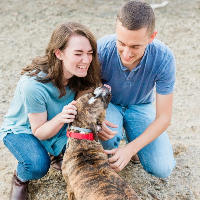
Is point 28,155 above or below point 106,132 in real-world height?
below

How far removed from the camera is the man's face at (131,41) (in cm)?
281

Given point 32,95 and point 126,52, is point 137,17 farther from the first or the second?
point 32,95

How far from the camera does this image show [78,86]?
3359mm

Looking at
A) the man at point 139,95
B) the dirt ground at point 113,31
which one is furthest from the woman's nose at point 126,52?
the dirt ground at point 113,31

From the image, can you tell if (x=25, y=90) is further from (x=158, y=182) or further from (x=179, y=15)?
(x=179, y=15)

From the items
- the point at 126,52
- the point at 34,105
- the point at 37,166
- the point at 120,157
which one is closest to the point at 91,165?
the point at 120,157

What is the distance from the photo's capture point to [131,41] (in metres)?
2.84

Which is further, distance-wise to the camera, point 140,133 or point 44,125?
point 140,133

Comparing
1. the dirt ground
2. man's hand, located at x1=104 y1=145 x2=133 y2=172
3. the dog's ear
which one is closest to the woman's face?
the dog's ear

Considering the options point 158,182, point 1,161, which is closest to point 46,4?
point 1,161

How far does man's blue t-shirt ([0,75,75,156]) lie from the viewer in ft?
9.99

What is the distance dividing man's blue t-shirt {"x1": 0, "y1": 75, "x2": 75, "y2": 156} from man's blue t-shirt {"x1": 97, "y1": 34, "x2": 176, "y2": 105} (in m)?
0.50

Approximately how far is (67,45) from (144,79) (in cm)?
94

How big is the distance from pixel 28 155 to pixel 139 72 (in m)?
1.45
